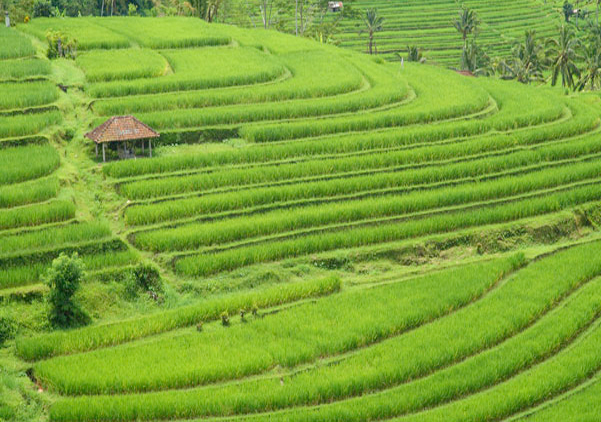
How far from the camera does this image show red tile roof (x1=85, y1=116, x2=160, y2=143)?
76.5ft

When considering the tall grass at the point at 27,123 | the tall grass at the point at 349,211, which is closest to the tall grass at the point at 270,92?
the tall grass at the point at 27,123

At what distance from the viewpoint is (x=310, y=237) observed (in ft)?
→ 66.5

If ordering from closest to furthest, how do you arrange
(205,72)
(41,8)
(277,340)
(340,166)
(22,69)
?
(277,340) < (340,166) < (22,69) < (205,72) < (41,8)

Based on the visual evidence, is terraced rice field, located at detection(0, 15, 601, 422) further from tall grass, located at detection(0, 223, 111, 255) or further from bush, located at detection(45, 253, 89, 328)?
bush, located at detection(45, 253, 89, 328)

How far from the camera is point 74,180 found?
72.6ft

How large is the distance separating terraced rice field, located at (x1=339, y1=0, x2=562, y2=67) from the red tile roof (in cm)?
3491

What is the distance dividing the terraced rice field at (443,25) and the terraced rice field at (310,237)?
2710 centimetres

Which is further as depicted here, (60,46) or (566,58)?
(566,58)

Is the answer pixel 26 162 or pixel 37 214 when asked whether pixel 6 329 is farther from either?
pixel 26 162

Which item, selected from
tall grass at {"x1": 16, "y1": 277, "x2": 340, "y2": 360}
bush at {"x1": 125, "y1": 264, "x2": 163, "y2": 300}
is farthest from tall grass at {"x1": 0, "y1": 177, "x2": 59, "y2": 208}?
tall grass at {"x1": 16, "y1": 277, "x2": 340, "y2": 360}

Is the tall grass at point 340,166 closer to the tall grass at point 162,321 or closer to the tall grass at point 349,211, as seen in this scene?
the tall grass at point 349,211

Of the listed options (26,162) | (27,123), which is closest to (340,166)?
(26,162)

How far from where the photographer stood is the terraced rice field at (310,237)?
1494 centimetres

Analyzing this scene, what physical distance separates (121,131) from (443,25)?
1680 inches
